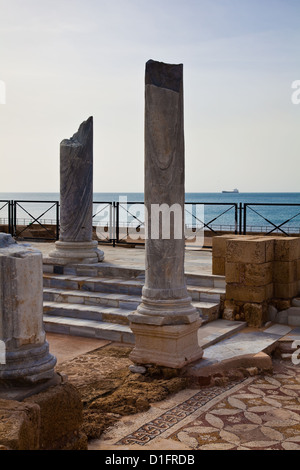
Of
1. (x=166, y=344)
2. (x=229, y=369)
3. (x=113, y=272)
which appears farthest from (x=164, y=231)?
(x=113, y=272)

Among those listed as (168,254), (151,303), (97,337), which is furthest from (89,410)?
(97,337)

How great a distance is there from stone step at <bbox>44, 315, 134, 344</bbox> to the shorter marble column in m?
3.09

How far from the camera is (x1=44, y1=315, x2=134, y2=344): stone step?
6.82m

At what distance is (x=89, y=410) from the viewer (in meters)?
4.61

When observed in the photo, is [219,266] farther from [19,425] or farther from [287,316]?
[19,425]

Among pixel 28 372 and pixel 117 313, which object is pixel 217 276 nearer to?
pixel 117 313

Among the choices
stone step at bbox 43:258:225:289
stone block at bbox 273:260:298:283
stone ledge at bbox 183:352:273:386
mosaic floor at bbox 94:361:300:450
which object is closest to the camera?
mosaic floor at bbox 94:361:300:450

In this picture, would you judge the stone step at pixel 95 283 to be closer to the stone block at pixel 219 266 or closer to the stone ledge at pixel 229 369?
the stone block at pixel 219 266

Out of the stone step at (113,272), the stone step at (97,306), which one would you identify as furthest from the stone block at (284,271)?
the stone step at (97,306)

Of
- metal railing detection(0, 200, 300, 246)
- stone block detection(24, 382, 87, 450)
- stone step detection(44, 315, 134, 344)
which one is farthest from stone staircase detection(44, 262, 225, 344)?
stone block detection(24, 382, 87, 450)

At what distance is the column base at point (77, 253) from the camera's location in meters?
9.38

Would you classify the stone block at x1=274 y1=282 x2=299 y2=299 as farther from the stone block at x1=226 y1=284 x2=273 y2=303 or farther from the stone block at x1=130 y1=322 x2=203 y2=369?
the stone block at x1=130 y1=322 x2=203 y2=369

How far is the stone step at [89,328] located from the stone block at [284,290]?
2.28 m

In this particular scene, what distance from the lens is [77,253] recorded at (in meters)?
9.41
